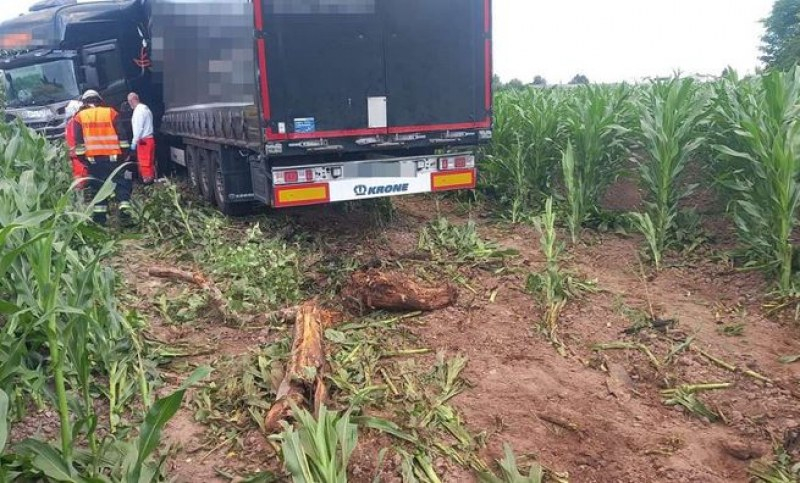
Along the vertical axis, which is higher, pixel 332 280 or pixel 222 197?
pixel 222 197

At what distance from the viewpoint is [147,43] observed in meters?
11.2

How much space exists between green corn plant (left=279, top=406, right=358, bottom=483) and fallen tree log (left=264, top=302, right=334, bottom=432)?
0.27 m

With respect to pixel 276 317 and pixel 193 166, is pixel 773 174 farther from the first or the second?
pixel 193 166

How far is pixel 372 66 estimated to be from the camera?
679cm

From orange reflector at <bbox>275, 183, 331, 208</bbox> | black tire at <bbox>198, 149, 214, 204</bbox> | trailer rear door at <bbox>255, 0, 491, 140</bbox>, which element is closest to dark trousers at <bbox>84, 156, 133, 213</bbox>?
black tire at <bbox>198, 149, 214, 204</bbox>

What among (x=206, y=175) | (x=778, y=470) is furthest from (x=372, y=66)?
(x=778, y=470)

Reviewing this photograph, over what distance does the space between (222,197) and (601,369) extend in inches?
219

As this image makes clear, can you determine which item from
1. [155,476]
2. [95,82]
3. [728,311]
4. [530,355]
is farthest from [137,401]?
[95,82]

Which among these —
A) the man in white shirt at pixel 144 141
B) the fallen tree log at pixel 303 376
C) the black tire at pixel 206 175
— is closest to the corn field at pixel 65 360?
the fallen tree log at pixel 303 376

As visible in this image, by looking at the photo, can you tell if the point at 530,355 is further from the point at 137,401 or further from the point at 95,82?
the point at 95,82

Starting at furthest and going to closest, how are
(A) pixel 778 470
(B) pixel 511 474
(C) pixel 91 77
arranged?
(C) pixel 91 77
(A) pixel 778 470
(B) pixel 511 474

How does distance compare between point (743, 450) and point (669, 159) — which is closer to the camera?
point (743, 450)

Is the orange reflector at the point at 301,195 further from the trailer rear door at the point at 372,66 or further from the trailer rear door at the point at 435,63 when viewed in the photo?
the trailer rear door at the point at 435,63

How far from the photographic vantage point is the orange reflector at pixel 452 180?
7.50 m
